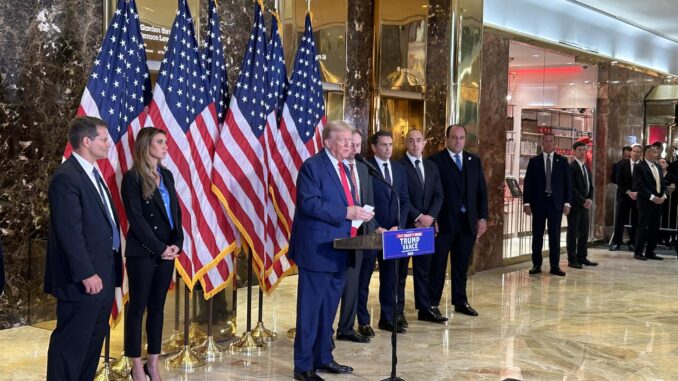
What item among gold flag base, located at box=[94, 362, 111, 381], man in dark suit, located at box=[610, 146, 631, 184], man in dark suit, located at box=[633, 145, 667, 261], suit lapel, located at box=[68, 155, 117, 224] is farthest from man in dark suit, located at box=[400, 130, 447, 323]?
man in dark suit, located at box=[610, 146, 631, 184]

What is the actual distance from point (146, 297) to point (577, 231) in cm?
771

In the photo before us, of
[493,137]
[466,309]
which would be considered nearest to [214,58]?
[466,309]

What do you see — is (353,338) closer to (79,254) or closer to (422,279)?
(422,279)

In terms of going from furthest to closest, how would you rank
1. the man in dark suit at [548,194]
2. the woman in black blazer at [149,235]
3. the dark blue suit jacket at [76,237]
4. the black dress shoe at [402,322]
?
the man in dark suit at [548,194]
the black dress shoe at [402,322]
the woman in black blazer at [149,235]
the dark blue suit jacket at [76,237]

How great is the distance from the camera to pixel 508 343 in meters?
6.02

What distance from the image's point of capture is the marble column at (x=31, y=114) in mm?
6020

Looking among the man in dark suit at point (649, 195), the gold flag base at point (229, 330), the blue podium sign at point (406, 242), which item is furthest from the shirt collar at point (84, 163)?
the man in dark suit at point (649, 195)

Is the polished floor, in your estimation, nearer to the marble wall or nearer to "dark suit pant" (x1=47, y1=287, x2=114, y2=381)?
"dark suit pant" (x1=47, y1=287, x2=114, y2=381)

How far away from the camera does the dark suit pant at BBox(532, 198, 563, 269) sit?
31.6ft

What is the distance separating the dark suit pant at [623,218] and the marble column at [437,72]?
4.70 meters

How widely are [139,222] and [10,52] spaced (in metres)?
2.64

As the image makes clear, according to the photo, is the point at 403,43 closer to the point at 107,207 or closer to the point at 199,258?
the point at 199,258

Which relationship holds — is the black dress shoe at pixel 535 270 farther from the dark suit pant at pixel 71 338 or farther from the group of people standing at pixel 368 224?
the dark suit pant at pixel 71 338

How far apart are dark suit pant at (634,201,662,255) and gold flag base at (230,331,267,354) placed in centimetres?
795
